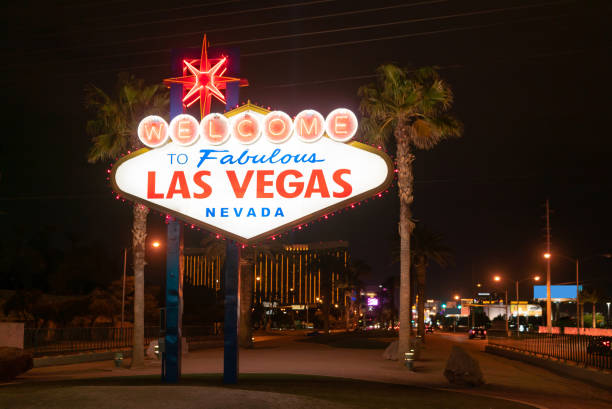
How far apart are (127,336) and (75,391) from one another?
2617cm

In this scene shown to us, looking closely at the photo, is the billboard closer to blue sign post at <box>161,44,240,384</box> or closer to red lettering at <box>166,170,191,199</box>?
blue sign post at <box>161,44,240,384</box>

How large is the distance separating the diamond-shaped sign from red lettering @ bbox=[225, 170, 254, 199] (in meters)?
0.03

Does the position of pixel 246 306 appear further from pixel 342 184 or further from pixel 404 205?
pixel 342 184

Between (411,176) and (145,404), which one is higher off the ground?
(411,176)

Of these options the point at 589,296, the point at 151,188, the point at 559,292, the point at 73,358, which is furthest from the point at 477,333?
the point at 589,296

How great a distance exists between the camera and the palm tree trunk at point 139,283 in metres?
25.6

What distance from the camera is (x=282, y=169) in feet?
58.4

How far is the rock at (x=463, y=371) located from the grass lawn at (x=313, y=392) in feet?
8.12

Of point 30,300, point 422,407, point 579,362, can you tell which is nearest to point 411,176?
point 579,362

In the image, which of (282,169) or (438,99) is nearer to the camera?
(282,169)

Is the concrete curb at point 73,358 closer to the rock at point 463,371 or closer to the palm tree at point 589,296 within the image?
the rock at point 463,371

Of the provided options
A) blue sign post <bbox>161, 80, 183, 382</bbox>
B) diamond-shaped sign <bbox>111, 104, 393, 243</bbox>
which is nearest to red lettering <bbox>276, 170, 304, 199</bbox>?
diamond-shaped sign <bbox>111, 104, 393, 243</bbox>

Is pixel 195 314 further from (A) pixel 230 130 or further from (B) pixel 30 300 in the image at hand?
(A) pixel 230 130

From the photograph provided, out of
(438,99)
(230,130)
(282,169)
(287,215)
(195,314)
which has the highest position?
(438,99)
